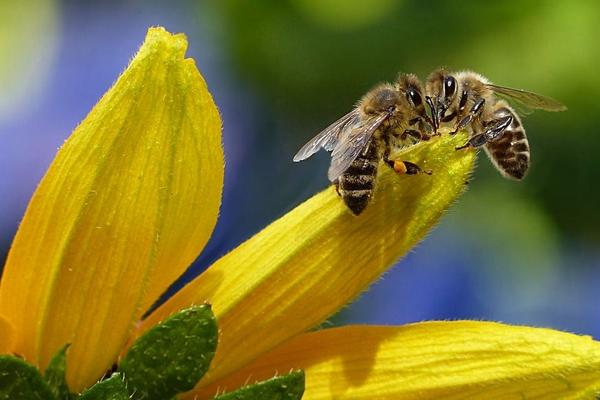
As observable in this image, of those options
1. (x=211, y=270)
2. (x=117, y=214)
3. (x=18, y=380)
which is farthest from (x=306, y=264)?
(x=18, y=380)

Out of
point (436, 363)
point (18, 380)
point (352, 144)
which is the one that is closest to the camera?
point (18, 380)

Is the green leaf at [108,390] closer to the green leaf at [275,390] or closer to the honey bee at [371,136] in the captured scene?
the green leaf at [275,390]

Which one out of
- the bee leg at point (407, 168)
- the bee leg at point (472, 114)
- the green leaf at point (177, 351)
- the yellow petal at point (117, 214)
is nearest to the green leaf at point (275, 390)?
the green leaf at point (177, 351)

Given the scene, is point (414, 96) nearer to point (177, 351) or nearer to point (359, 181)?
point (359, 181)

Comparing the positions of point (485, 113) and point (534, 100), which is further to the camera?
point (534, 100)

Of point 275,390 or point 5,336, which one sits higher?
point 5,336

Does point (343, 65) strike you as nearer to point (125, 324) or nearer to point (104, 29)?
point (104, 29)

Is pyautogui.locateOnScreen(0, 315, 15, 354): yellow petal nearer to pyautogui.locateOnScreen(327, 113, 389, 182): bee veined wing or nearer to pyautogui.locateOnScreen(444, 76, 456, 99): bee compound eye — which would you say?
pyautogui.locateOnScreen(327, 113, 389, 182): bee veined wing

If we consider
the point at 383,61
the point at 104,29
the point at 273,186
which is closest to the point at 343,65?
the point at 383,61
